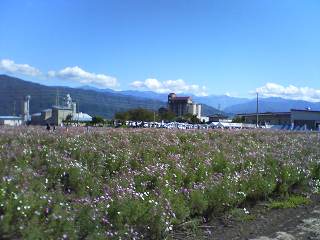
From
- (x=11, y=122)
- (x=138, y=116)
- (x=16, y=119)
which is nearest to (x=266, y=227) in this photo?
(x=11, y=122)

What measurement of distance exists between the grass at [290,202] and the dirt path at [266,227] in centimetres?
23

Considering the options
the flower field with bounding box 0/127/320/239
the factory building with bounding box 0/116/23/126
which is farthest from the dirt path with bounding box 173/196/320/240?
the factory building with bounding box 0/116/23/126

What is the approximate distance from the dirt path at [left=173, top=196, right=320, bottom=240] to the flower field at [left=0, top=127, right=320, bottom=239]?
345mm

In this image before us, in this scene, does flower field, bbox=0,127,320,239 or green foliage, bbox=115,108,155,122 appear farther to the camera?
green foliage, bbox=115,108,155,122

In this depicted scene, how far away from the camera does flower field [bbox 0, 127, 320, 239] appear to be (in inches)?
248

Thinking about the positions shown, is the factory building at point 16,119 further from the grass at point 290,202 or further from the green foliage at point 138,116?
the grass at point 290,202

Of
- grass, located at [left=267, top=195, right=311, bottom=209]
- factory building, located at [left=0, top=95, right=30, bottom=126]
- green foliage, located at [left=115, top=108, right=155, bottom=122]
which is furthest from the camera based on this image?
green foliage, located at [left=115, top=108, right=155, bottom=122]

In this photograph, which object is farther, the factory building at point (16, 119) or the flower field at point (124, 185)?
the factory building at point (16, 119)

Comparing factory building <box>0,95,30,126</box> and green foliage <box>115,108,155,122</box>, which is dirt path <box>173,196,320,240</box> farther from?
green foliage <box>115,108,155,122</box>

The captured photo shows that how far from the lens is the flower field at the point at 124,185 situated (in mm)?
6301

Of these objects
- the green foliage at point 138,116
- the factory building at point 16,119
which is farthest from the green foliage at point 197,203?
the green foliage at point 138,116

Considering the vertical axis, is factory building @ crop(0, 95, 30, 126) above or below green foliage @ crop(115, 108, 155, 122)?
below

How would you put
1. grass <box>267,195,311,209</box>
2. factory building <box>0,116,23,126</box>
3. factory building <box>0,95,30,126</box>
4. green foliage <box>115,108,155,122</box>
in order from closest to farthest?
grass <box>267,195,311,209</box>
factory building <box>0,116,23,126</box>
factory building <box>0,95,30,126</box>
green foliage <box>115,108,155,122</box>

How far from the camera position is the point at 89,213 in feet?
21.6
